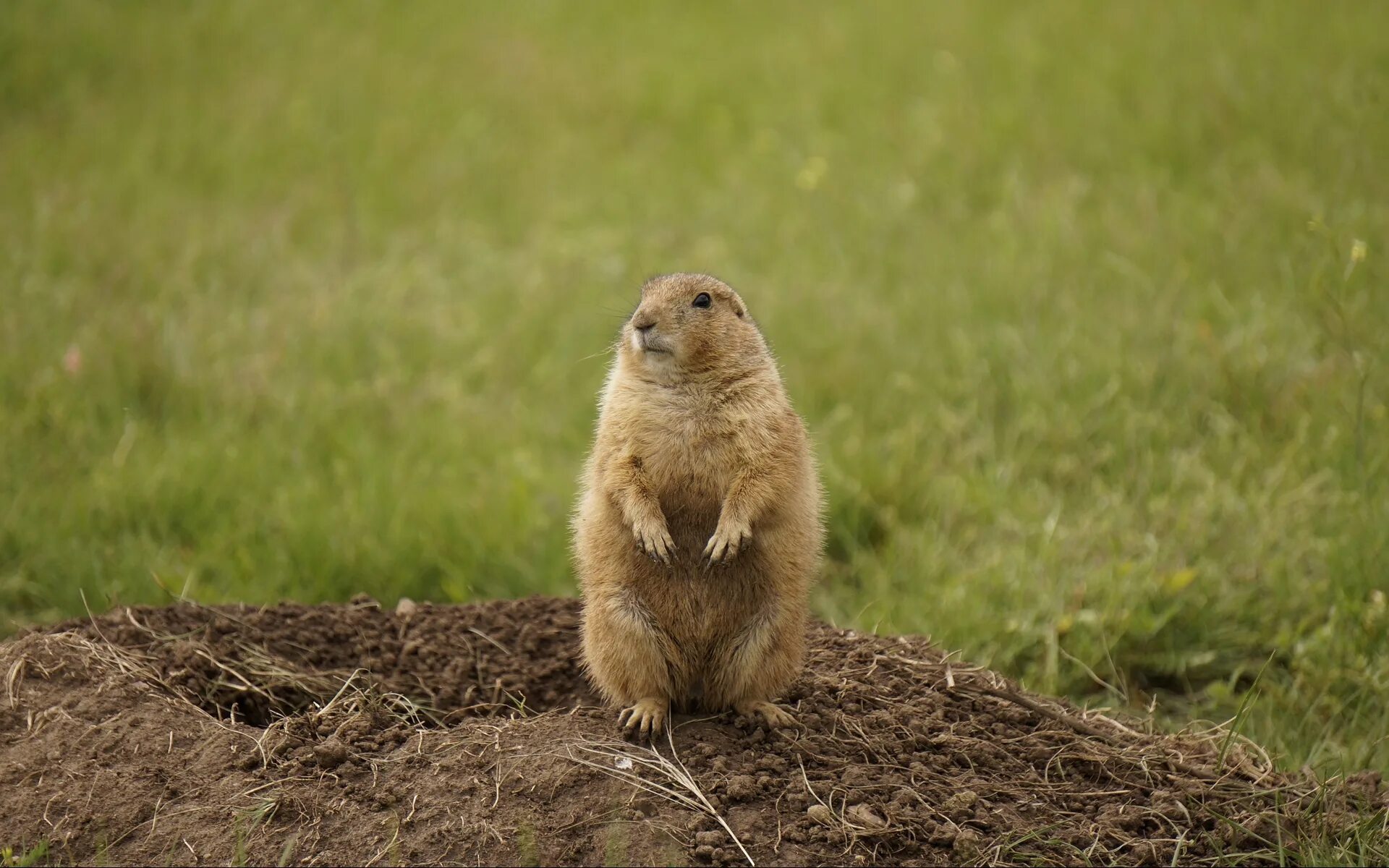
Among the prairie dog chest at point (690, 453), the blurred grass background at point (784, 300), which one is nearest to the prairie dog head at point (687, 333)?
→ the prairie dog chest at point (690, 453)

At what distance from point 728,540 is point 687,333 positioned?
0.68m

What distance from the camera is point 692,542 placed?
396cm

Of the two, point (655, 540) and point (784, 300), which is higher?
point (655, 540)

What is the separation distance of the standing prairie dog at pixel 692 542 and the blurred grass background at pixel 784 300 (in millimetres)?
1532

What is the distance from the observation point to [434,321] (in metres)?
8.32

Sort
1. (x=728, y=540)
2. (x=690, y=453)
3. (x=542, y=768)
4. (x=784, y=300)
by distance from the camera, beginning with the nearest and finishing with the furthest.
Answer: (x=542, y=768), (x=728, y=540), (x=690, y=453), (x=784, y=300)

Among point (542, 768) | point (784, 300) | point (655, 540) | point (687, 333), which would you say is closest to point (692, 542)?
point (655, 540)

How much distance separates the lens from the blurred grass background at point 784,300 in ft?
18.7

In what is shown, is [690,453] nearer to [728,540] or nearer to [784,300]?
[728,540]

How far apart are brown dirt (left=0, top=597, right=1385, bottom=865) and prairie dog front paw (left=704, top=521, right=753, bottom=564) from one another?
0.52m

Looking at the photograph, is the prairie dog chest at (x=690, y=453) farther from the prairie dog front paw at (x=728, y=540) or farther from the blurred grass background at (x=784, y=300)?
the blurred grass background at (x=784, y=300)

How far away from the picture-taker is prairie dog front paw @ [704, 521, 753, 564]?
12.2ft

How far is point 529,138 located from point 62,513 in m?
5.90

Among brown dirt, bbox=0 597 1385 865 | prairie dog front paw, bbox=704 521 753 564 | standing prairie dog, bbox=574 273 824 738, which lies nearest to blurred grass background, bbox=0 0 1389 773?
brown dirt, bbox=0 597 1385 865
